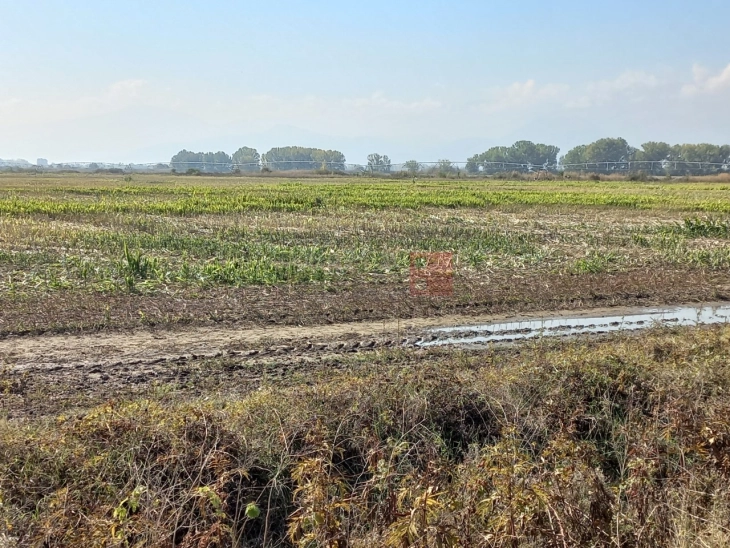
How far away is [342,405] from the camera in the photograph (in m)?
6.15

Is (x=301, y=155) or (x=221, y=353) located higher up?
(x=301, y=155)

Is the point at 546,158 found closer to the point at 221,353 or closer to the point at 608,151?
the point at 608,151

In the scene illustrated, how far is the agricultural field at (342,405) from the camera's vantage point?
4.28m

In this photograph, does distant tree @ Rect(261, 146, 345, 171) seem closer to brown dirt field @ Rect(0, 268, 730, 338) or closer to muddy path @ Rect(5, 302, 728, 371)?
brown dirt field @ Rect(0, 268, 730, 338)

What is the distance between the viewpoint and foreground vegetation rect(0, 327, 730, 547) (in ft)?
13.6

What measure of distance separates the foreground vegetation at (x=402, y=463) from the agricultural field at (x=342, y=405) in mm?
24

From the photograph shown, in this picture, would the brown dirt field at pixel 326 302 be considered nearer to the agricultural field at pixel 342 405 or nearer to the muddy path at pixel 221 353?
the agricultural field at pixel 342 405

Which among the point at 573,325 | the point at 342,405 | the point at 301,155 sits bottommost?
the point at 573,325

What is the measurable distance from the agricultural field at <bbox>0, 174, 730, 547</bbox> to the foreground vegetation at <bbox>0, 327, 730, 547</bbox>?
0.02 meters

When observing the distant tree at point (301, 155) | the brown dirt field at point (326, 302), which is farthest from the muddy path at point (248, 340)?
the distant tree at point (301, 155)

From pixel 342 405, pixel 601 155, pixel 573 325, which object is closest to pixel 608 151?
pixel 601 155

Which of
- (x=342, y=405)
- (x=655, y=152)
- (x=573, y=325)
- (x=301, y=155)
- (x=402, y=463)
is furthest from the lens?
(x=301, y=155)

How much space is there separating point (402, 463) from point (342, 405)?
910 millimetres

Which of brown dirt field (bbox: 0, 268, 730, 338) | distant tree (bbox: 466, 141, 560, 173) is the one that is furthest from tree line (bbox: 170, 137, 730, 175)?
brown dirt field (bbox: 0, 268, 730, 338)
